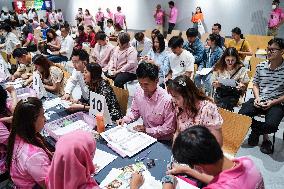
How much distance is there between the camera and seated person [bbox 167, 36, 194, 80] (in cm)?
416

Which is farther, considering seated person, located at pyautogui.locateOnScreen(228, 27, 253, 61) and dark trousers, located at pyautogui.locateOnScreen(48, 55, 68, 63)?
dark trousers, located at pyautogui.locateOnScreen(48, 55, 68, 63)

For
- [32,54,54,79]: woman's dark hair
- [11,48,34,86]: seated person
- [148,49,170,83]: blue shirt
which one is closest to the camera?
[32,54,54,79]: woman's dark hair

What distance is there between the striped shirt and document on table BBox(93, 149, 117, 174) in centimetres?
232

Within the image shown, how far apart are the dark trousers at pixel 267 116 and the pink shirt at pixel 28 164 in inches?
100.0

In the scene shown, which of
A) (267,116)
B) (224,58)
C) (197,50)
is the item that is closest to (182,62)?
(224,58)

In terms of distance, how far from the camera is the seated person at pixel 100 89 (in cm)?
282

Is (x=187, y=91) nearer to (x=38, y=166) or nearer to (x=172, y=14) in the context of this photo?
(x=38, y=166)

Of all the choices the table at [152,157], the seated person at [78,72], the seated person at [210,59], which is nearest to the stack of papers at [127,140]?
the table at [152,157]

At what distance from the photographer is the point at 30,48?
7.69 meters

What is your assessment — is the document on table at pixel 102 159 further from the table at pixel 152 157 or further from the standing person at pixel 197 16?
the standing person at pixel 197 16

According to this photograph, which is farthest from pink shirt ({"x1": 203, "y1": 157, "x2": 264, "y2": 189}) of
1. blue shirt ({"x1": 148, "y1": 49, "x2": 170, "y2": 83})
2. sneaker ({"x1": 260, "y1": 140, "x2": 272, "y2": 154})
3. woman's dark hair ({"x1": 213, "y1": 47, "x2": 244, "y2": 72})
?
blue shirt ({"x1": 148, "y1": 49, "x2": 170, "y2": 83})

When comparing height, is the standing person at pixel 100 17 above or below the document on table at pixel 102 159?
above

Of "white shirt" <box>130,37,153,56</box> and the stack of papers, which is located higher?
"white shirt" <box>130,37,153,56</box>

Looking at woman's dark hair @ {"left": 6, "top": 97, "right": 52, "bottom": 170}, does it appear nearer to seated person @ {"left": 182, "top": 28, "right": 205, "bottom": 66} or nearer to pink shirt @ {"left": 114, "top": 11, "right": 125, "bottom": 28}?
seated person @ {"left": 182, "top": 28, "right": 205, "bottom": 66}
